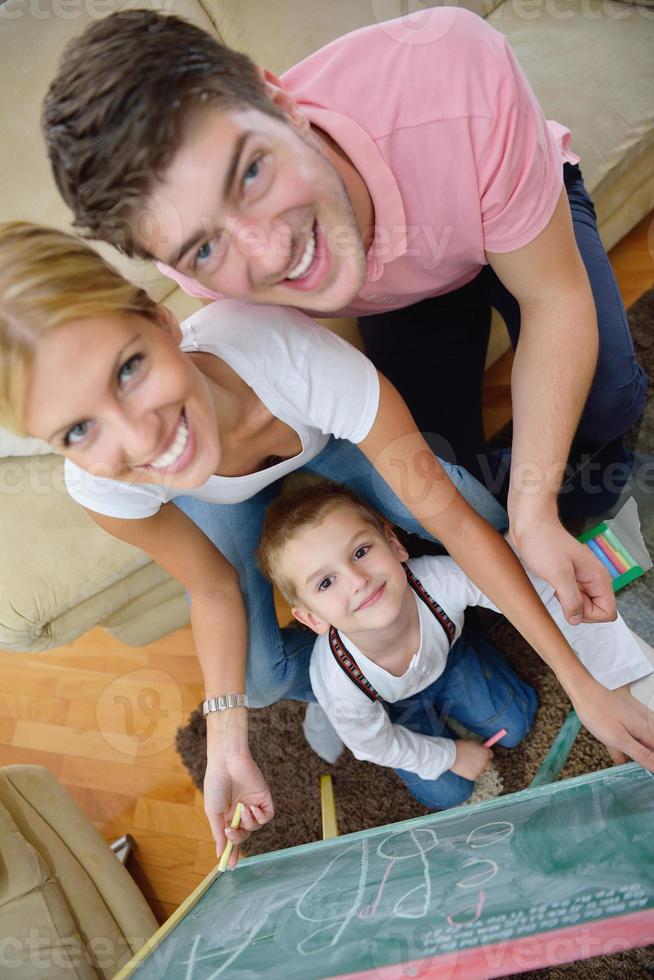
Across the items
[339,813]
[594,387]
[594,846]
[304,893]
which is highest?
[594,387]

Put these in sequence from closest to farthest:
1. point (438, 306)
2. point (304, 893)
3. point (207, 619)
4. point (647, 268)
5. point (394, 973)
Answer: point (394, 973) → point (304, 893) → point (207, 619) → point (438, 306) → point (647, 268)

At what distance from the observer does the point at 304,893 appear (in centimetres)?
80

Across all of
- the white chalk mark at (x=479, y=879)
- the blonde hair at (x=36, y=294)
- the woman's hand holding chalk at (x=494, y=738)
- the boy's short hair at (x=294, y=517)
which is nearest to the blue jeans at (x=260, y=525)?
the boy's short hair at (x=294, y=517)

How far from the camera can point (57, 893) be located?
3.99 ft

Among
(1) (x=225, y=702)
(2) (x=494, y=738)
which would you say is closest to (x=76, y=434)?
(1) (x=225, y=702)

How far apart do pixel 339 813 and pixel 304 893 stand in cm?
59

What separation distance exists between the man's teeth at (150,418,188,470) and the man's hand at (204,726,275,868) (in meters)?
0.47

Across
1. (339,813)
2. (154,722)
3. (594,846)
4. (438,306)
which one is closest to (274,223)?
(438,306)

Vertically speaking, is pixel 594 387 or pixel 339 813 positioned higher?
pixel 594 387

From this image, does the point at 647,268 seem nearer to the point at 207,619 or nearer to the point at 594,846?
the point at 207,619

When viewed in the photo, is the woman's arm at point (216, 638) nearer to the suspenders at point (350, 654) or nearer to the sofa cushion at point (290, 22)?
the suspenders at point (350, 654)

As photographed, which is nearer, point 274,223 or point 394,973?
point 394,973

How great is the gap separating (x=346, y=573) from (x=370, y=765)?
47cm

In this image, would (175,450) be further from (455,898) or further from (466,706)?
(466,706)
